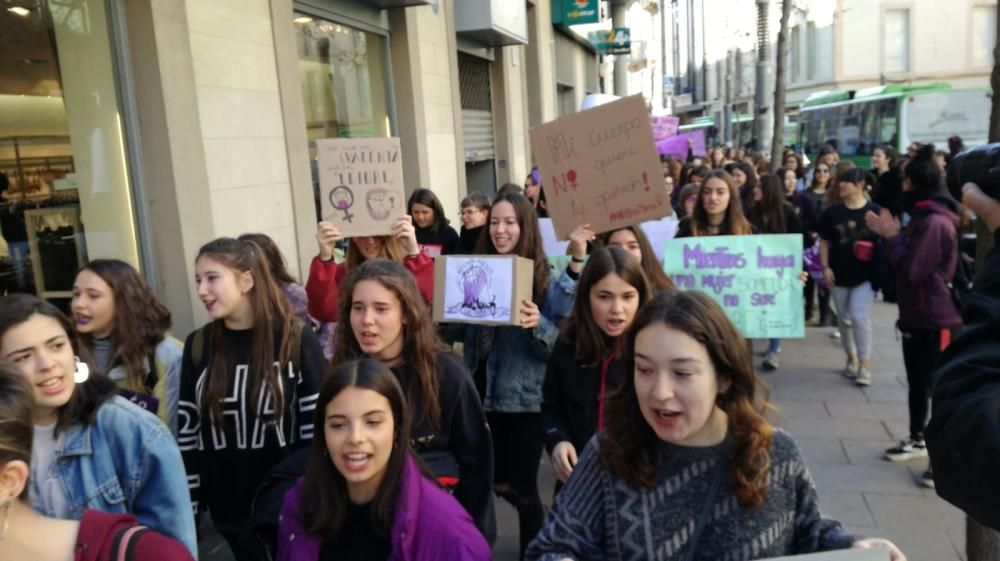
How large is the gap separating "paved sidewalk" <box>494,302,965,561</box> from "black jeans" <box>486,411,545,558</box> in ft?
1.56

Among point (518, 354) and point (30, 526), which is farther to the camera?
point (518, 354)

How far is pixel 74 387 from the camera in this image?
2188mm

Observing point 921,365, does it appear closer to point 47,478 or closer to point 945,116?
point 47,478

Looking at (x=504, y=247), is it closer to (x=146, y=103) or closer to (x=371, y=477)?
(x=371, y=477)

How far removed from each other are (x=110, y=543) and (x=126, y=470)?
0.59 metres

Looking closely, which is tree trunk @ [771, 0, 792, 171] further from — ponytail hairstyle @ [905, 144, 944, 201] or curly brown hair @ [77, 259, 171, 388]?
curly brown hair @ [77, 259, 171, 388]

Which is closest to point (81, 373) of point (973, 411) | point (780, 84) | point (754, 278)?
point (973, 411)

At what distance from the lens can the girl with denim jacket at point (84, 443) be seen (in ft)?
6.97

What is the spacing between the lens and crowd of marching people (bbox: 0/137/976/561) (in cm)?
167

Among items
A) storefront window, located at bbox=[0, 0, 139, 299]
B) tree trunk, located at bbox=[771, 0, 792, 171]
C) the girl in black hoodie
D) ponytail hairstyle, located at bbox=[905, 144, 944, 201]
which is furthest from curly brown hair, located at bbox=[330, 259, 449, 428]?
tree trunk, located at bbox=[771, 0, 792, 171]

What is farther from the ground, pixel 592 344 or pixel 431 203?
pixel 431 203

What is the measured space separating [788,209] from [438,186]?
4.56 meters

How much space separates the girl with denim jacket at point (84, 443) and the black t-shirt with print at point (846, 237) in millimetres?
5705

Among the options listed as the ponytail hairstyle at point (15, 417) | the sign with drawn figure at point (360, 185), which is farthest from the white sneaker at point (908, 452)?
the ponytail hairstyle at point (15, 417)
